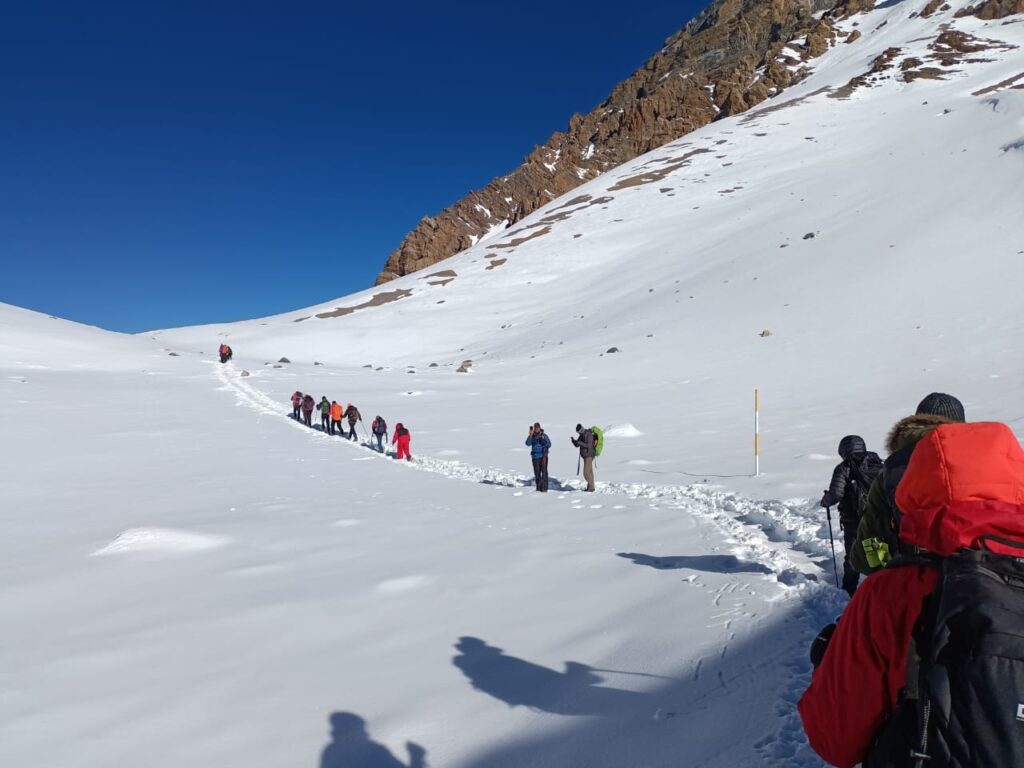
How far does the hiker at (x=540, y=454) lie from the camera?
11.1 m

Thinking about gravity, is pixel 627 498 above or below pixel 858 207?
below

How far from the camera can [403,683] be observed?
4.00 metres

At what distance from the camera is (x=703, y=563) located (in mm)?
6203

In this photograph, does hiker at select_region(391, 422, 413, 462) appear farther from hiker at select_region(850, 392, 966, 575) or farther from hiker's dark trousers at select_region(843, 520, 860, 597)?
hiker at select_region(850, 392, 966, 575)

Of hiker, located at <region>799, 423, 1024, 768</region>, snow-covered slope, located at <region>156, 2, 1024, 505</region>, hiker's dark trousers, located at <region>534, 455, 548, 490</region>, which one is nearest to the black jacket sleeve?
hiker, located at <region>799, 423, 1024, 768</region>

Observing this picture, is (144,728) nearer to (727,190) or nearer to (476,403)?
(476,403)

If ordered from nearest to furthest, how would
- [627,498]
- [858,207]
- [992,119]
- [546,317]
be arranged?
[627,498], [858,207], [546,317], [992,119]

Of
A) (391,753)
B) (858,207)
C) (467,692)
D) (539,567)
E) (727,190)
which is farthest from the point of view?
(727,190)

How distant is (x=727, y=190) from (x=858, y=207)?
24.4 metres

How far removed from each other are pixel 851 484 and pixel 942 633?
12.0ft

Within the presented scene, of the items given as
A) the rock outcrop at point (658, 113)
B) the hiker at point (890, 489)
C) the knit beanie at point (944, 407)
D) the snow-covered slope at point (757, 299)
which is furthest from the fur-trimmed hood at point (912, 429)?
the rock outcrop at point (658, 113)

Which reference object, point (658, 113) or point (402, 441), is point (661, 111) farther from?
point (402, 441)

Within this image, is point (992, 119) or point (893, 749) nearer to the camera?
point (893, 749)

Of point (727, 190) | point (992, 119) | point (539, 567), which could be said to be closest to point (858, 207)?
point (992, 119)
